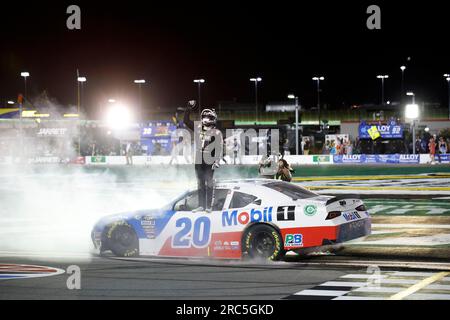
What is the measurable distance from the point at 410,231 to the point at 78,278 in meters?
7.26

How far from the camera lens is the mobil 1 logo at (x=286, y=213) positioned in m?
10.3

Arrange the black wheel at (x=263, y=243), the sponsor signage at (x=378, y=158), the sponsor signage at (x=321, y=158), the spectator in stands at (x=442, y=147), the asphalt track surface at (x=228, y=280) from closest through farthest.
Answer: the asphalt track surface at (x=228, y=280) → the black wheel at (x=263, y=243) → the spectator in stands at (x=442, y=147) → the sponsor signage at (x=378, y=158) → the sponsor signage at (x=321, y=158)

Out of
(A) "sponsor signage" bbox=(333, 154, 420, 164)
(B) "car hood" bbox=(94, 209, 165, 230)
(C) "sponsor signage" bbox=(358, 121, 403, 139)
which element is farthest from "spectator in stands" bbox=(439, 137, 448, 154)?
(B) "car hood" bbox=(94, 209, 165, 230)

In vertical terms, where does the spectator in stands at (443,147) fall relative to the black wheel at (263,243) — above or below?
above

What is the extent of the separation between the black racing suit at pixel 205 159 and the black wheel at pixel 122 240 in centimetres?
128

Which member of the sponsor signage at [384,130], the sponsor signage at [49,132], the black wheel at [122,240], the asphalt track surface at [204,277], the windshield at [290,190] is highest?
the sponsor signage at [384,130]

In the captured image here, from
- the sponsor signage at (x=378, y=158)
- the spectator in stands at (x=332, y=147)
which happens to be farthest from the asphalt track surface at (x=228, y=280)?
the spectator in stands at (x=332, y=147)

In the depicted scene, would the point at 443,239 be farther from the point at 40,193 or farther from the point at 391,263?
the point at 40,193

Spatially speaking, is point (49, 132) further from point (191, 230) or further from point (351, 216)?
point (351, 216)

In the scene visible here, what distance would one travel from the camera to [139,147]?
185 feet

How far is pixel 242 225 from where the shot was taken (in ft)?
34.5

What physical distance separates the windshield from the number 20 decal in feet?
3.72

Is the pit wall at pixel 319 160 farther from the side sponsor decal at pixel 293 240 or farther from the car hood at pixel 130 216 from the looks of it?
the side sponsor decal at pixel 293 240

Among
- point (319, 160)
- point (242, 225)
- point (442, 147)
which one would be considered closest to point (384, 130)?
point (319, 160)
